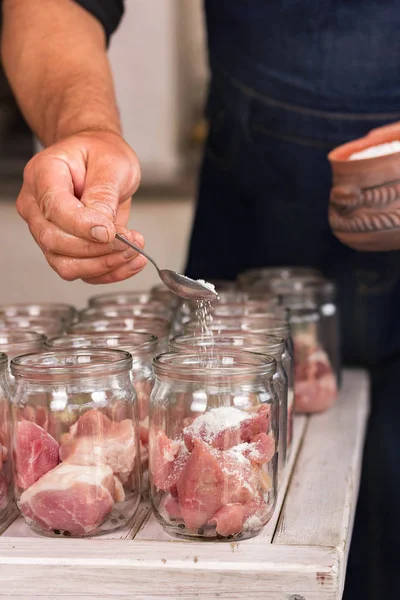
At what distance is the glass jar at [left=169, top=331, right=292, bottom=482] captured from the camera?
1077 millimetres

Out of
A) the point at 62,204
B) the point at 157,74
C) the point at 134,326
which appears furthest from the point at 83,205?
the point at 157,74

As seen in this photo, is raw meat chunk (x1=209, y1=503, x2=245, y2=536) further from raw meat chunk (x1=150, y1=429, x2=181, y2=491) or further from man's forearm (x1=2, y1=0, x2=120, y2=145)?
man's forearm (x1=2, y1=0, x2=120, y2=145)

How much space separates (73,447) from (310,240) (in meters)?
1.00

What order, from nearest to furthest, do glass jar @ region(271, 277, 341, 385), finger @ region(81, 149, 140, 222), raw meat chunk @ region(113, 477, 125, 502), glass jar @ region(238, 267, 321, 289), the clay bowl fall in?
raw meat chunk @ region(113, 477, 125, 502)
finger @ region(81, 149, 140, 222)
the clay bowl
glass jar @ region(271, 277, 341, 385)
glass jar @ region(238, 267, 321, 289)

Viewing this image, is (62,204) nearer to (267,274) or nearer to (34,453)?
(34,453)

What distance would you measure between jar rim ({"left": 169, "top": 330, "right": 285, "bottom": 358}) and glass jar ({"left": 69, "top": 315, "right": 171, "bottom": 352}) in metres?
0.13

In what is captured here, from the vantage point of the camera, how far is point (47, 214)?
109 cm

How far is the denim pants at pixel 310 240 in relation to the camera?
172 centimetres

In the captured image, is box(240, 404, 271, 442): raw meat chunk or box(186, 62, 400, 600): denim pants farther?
box(186, 62, 400, 600): denim pants

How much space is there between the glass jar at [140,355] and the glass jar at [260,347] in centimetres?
4

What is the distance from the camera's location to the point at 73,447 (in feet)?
3.13

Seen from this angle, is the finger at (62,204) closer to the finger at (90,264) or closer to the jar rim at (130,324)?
the finger at (90,264)

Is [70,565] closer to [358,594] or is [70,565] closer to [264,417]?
[264,417]

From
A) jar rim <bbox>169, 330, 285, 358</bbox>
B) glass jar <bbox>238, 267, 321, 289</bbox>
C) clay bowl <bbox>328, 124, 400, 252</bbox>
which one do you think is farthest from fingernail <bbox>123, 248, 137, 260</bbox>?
glass jar <bbox>238, 267, 321, 289</bbox>
